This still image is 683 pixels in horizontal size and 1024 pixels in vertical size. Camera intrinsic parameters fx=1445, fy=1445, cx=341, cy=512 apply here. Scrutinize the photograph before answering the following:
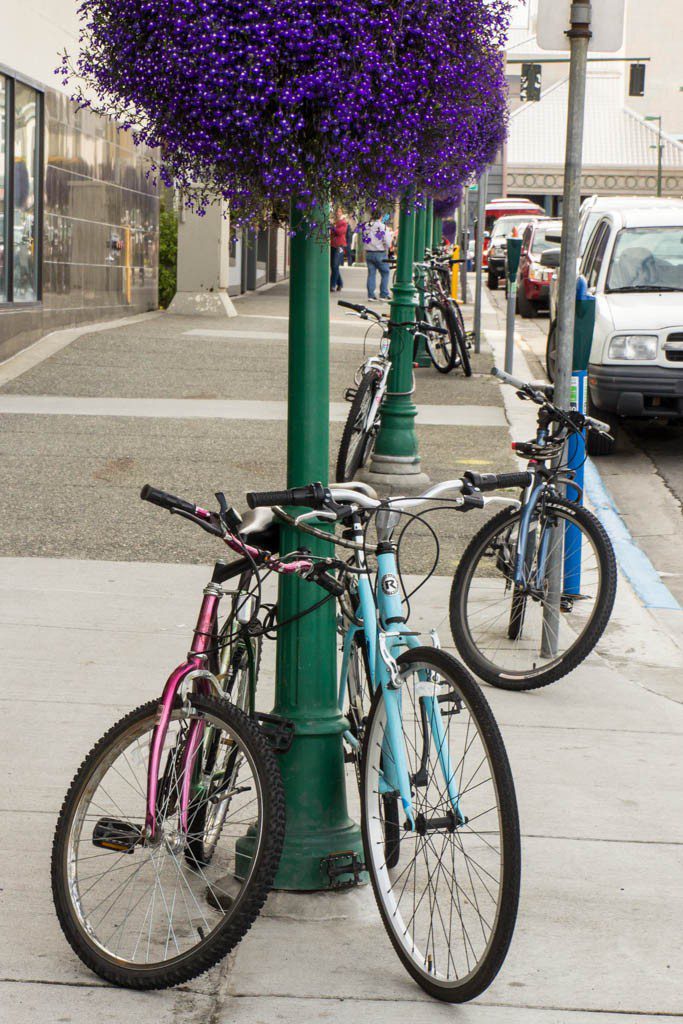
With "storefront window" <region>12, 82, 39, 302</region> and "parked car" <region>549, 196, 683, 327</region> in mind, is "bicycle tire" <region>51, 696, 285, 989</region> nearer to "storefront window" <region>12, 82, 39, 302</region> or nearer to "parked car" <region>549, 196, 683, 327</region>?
"parked car" <region>549, 196, 683, 327</region>

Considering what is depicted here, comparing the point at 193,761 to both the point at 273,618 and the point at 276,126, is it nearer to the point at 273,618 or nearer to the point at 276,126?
the point at 273,618

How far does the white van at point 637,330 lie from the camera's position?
36.6ft

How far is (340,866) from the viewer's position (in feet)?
12.0

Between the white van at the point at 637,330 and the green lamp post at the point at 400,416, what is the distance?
1775mm

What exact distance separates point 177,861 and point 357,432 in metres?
6.27

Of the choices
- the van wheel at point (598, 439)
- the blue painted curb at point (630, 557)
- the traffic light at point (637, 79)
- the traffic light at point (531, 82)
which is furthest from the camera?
the traffic light at point (637, 79)

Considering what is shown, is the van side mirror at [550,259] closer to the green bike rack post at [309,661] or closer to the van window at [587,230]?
the van window at [587,230]

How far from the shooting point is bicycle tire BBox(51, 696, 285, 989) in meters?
3.13

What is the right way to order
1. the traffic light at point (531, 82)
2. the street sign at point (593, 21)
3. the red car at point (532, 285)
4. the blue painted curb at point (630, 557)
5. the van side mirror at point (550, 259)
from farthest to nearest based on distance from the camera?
the traffic light at point (531, 82) → the red car at point (532, 285) → the van side mirror at point (550, 259) → the blue painted curb at point (630, 557) → the street sign at point (593, 21)

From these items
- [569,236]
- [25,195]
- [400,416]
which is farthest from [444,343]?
[569,236]

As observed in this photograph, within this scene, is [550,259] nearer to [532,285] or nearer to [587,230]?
[587,230]

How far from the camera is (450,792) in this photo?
324 centimetres

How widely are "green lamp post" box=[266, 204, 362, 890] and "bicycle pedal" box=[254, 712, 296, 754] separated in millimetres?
106

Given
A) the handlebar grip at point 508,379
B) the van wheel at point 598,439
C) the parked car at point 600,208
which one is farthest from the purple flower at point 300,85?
the parked car at point 600,208
